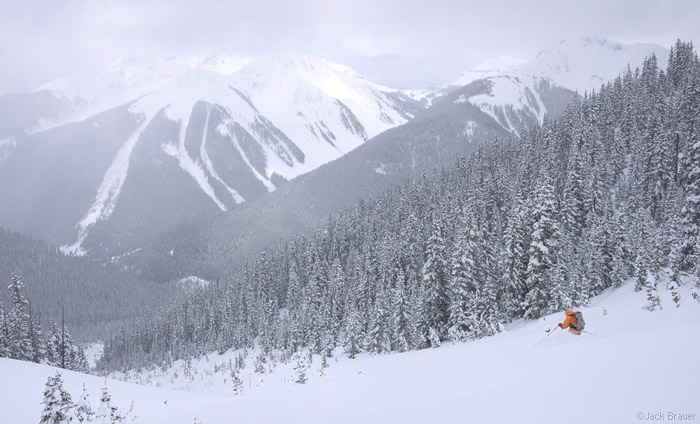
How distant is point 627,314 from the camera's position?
15.3 metres

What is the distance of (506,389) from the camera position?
7973 mm

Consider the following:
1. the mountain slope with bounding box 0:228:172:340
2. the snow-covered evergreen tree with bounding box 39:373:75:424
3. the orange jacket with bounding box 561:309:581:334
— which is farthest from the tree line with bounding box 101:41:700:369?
the mountain slope with bounding box 0:228:172:340

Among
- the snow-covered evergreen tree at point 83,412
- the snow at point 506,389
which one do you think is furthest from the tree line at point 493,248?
the snow-covered evergreen tree at point 83,412

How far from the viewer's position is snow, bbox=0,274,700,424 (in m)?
6.38

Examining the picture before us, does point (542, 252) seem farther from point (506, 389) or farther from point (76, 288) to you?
point (76, 288)

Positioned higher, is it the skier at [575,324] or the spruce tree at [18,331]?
the spruce tree at [18,331]

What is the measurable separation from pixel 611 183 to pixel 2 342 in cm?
8431

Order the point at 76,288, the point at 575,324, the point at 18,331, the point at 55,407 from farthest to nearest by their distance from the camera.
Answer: the point at 76,288 < the point at 18,331 < the point at 575,324 < the point at 55,407

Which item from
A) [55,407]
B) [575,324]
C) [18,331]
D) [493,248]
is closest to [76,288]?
[18,331]

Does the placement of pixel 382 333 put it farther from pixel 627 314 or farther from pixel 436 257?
pixel 627 314

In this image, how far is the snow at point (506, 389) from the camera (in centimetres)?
638

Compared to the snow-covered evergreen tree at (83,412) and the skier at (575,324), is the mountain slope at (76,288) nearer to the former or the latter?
the snow-covered evergreen tree at (83,412)

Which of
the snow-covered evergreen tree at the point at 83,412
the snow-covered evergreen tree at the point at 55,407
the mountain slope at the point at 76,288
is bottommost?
the snow-covered evergreen tree at the point at 83,412

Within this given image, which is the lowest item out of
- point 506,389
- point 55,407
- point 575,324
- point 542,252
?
point 575,324
